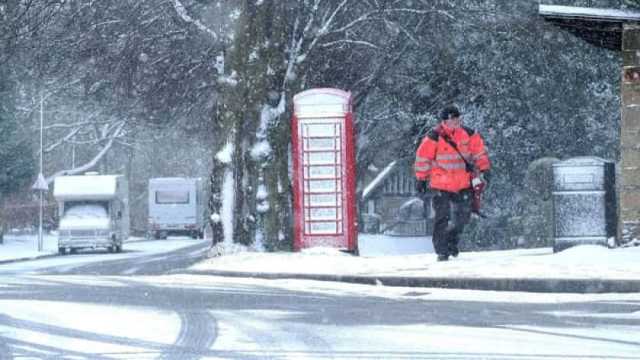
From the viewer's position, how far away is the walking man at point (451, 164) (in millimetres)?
14359

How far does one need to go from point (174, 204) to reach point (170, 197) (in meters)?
0.42

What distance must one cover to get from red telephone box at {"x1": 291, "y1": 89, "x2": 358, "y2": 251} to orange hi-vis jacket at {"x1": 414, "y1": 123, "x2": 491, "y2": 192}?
377 centimetres

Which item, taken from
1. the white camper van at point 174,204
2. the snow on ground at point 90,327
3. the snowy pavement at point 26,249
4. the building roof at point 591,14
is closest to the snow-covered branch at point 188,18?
the building roof at point 591,14

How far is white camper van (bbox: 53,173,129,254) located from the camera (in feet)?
141

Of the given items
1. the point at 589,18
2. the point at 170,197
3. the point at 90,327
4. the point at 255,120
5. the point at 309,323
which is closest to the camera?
the point at 90,327

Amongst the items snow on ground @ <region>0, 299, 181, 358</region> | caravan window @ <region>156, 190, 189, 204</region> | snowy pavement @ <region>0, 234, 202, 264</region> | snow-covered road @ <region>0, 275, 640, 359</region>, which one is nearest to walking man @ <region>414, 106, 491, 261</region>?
snow-covered road @ <region>0, 275, 640, 359</region>

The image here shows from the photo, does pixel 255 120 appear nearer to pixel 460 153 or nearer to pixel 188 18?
pixel 188 18

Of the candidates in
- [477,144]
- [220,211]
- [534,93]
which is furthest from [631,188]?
[534,93]

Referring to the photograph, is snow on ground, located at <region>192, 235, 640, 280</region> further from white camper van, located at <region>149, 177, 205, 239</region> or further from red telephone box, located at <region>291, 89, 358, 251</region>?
white camper van, located at <region>149, 177, 205, 239</region>

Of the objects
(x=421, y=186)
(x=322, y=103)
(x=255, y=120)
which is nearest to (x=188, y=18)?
(x=255, y=120)

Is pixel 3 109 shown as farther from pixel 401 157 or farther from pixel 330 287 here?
pixel 330 287

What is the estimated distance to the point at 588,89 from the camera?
2950 cm

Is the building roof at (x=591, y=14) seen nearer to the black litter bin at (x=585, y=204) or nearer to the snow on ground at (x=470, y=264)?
the black litter bin at (x=585, y=204)

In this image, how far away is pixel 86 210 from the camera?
43.3 m
